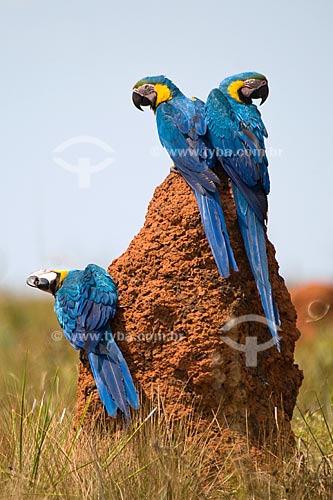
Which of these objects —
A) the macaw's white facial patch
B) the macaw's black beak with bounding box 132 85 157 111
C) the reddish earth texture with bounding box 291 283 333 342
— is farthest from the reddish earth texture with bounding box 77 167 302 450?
the reddish earth texture with bounding box 291 283 333 342

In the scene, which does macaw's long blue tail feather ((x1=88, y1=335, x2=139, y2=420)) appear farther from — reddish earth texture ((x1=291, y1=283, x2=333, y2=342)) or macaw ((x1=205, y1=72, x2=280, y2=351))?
reddish earth texture ((x1=291, y1=283, x2=333, y2=342))

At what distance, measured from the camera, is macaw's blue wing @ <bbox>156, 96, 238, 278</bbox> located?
470 centimetres

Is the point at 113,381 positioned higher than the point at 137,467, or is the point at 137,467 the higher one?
the point at 113,381

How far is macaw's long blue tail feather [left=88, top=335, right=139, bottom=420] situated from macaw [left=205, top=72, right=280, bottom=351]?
2.63 feet

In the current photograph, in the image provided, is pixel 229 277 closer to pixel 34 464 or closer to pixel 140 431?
pixel 140 431

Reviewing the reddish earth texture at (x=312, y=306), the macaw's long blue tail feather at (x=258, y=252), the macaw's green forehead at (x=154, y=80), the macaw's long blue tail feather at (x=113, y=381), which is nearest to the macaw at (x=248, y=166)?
the macaw's long blue tail feather at (x=258, y=252)

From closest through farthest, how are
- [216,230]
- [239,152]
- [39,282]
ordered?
[216,230]
[239,152]
[39,282]

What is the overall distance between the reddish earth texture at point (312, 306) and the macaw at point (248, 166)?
6.40m

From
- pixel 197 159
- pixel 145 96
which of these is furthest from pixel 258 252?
pixel 145 96

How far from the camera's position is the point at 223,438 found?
4.72 m

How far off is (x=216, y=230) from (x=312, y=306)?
7138 millimetres

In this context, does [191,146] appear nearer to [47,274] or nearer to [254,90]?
[254,90]

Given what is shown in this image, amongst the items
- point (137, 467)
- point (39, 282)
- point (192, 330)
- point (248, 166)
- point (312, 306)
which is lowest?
point (312, 306)

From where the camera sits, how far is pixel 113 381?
473 centimetres
